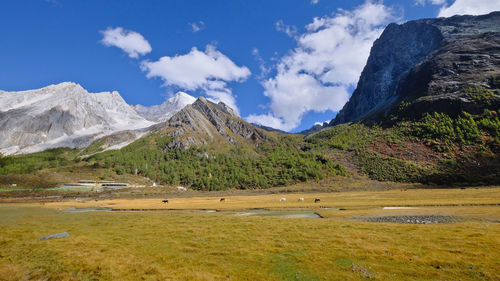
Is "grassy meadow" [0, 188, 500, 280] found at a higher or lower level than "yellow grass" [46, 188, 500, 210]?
higher

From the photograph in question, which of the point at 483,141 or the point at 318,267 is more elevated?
the point at 483,141

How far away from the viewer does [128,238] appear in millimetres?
28719

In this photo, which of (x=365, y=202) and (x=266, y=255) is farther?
(x=365, y=202)

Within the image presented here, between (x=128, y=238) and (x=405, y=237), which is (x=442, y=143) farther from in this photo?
(x=128, y=238)

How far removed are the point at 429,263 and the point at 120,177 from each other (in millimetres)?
199703

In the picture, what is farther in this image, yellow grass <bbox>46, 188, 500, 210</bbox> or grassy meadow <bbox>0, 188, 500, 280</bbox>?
yellow grass <bbox>46, 188, 500, 210</bbox>

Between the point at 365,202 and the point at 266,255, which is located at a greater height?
the point at 266,255

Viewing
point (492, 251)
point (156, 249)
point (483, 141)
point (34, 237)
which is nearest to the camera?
point (492, 251)

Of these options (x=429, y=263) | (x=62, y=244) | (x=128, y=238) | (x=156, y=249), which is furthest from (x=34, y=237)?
(x=429, y=263)

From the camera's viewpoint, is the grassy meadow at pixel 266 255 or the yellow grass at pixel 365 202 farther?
the yellow grass at pixel 365 202

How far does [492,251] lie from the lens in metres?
18.9

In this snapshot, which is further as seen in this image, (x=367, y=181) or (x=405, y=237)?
(x=367, y=181)

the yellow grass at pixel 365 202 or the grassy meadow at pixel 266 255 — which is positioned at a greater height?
the grassy meadow at pixel 266 255

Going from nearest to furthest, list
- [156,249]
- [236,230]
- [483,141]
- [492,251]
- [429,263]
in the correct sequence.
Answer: [429,263], [492,251], [156,249], [236,230], [483,141]
